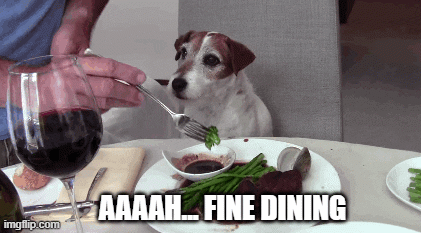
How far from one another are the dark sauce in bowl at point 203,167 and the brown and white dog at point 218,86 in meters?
0.45

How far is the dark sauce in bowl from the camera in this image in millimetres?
765

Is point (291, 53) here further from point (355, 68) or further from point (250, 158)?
point (355, 68)

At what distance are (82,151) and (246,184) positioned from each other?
0.27m

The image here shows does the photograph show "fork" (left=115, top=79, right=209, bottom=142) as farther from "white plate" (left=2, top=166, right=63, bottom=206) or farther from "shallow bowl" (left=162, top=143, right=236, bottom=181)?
"white plate" (left=2, top=166, right=63, bottom=206)

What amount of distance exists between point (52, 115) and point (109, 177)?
251 mm

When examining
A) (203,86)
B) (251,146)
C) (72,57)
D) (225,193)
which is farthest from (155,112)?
(72,57)

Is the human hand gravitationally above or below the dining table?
above

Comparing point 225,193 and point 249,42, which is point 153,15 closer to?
point 249,42

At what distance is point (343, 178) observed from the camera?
0.73 meters

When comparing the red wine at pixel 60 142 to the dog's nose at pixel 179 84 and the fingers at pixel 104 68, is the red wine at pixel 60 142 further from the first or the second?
the dog's nose at pixel 179 84

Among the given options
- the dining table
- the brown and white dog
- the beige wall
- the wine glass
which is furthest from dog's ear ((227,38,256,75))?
the beige wall

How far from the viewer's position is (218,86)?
1.24 m

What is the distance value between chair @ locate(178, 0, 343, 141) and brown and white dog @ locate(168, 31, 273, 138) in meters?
0.08
